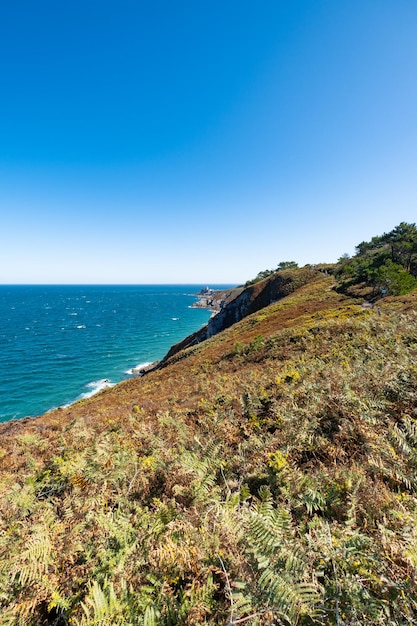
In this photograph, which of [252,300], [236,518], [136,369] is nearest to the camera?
[236,518]

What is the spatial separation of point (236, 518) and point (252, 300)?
59.0 m

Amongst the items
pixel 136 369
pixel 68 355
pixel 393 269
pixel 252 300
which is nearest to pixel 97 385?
pixel 136 369

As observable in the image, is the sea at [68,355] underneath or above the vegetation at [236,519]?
underneath

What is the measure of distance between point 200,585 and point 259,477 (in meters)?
2.32

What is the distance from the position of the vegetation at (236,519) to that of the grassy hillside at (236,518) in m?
0.02

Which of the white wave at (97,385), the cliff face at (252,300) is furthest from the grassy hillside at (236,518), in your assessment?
the cliff face at (252,300)

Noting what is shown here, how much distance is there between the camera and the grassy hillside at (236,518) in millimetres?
2736

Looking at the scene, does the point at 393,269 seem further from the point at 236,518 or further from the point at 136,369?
the point at 136,369

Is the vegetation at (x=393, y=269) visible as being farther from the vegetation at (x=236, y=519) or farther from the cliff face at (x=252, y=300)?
the vegetation at (x=236, y=519)

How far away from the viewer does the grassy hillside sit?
274 cm

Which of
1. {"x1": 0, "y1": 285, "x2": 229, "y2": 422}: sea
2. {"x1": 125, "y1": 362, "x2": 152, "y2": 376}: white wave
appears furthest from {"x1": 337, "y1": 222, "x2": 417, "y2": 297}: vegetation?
{"x1": 0, "y1": 285, "x2": 229, "y2": 422}: sea

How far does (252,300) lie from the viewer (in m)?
61.7

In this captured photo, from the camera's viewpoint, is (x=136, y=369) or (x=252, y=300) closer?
(x=136, y=369)

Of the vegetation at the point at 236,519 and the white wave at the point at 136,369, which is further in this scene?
the white wave at the point at 136,369
